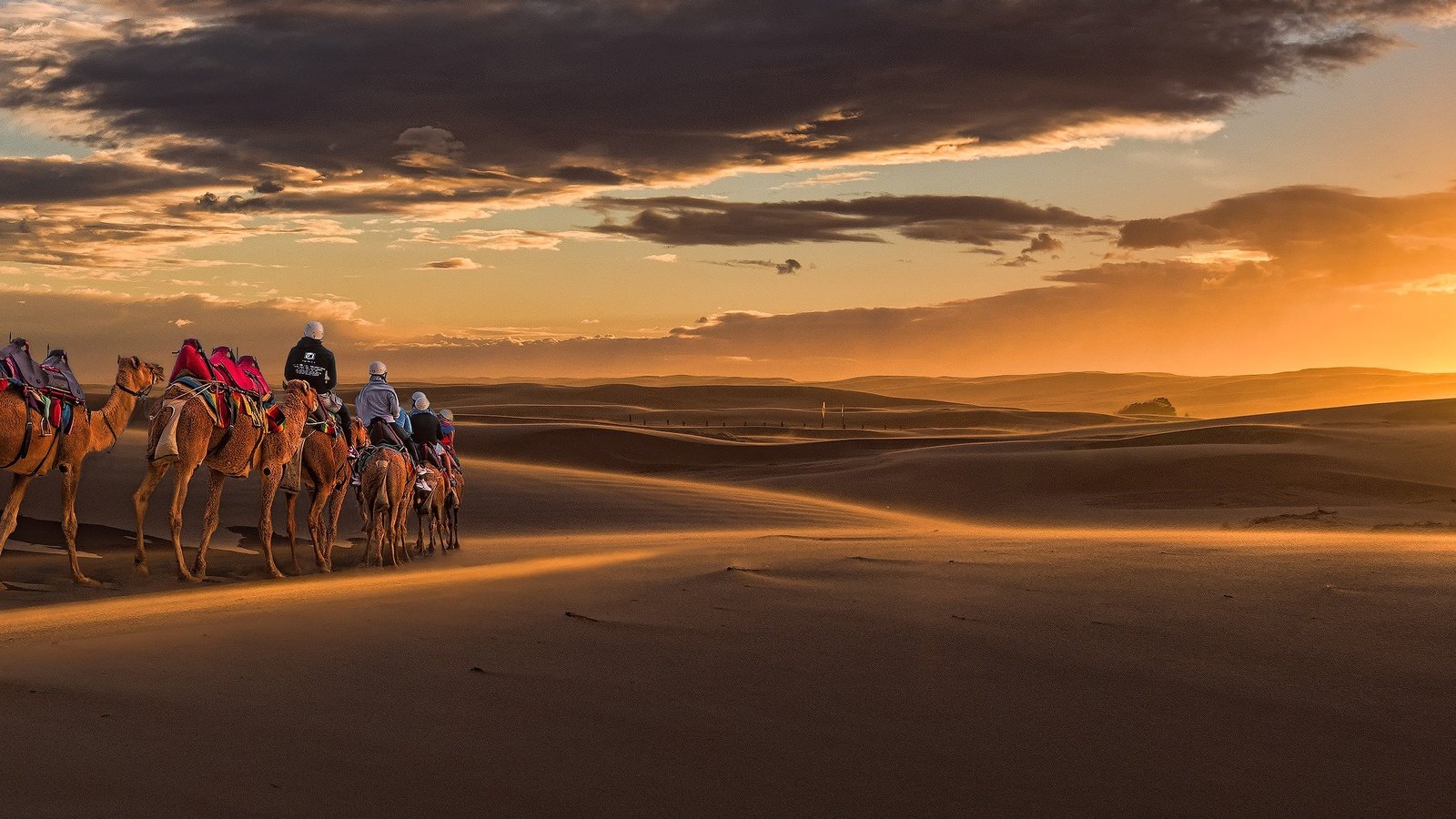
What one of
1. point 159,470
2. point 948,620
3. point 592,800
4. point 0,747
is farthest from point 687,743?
point 159,470

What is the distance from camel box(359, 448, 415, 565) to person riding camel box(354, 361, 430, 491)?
0.76ft

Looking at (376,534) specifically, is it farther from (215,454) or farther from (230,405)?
(230,405)

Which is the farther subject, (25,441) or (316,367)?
(316,367)

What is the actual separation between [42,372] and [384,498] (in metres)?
4.00

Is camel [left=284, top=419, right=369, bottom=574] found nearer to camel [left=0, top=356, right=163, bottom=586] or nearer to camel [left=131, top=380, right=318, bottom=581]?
camel [left=131, top=380, right=318, bottom=581]

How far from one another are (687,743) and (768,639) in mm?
2349

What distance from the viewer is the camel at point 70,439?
1273 cm

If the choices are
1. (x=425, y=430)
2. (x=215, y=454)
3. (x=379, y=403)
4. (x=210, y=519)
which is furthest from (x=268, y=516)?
(x=425, y=430)

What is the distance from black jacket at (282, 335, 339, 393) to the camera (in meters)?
15.1

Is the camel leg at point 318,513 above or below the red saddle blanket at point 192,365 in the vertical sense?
below

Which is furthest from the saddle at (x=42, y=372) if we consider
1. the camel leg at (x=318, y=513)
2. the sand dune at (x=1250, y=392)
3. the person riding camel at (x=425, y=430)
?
the sand dune at (x=1250, y=392)

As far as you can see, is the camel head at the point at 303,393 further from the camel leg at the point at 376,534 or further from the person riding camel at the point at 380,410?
the camel leg at the point at 376,534

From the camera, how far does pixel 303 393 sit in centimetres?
1455

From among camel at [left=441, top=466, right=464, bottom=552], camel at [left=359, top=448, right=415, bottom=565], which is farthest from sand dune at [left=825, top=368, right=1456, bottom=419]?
camel at [left=359, top=448, right=415, bottom=565]
